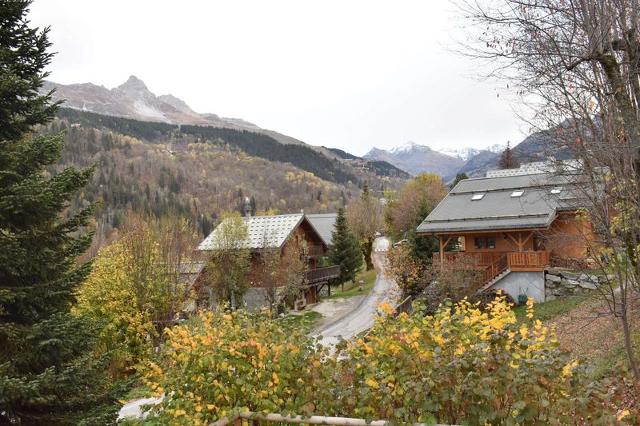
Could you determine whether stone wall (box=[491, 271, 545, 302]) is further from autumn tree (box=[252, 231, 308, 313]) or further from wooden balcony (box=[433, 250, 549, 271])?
autumn tree (box=[252, 231, 308, 313])

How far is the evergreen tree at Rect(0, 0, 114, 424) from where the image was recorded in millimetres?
5961

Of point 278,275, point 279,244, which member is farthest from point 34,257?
point 279,244

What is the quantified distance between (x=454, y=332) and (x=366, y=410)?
1.11 metres

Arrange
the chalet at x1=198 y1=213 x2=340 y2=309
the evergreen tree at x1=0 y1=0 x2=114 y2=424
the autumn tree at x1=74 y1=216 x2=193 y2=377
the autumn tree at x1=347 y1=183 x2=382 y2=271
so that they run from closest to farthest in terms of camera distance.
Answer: the evergreen tree at x1=0 y1=0 x2=114 y2=424, the autumn tree at x1=74 y1=216 x2=193 y2=377, the chalet at x1=198 y1=213 x2=340 y2=309, the autumn tree at x1=347 y1=183 x2=382 y2=271

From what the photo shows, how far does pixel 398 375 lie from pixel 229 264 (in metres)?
24.4

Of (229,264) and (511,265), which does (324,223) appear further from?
(511,265)

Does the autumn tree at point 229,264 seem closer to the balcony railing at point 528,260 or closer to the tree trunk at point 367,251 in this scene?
the balcony railing at point 528,260

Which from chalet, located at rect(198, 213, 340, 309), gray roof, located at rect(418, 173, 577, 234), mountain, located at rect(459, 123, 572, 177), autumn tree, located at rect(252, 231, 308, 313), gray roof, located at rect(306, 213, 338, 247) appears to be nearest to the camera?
mountain, located at rect(459, 123, 572, 177)

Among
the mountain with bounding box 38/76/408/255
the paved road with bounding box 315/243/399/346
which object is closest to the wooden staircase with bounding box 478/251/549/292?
the paved road with bounding box 315/243/399/346

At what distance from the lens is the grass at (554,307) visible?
1733cm

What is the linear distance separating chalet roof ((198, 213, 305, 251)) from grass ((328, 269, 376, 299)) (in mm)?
7000

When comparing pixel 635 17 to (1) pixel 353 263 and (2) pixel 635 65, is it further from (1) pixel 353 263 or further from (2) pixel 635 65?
(1) pixel 353 263

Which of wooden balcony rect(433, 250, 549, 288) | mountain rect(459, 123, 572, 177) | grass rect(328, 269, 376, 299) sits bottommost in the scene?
grass rect(328, 269, 376, 299)

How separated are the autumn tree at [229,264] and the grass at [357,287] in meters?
10.2
